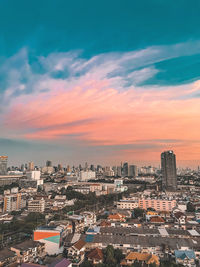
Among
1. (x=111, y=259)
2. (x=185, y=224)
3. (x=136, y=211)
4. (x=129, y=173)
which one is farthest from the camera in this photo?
(x=129, y=173)

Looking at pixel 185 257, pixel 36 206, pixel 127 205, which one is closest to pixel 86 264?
pixel 185 257

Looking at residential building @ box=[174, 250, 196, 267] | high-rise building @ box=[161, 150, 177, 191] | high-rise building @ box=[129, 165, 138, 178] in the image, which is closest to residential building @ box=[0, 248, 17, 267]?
residential building @ box=[174, 250, 196, 267]

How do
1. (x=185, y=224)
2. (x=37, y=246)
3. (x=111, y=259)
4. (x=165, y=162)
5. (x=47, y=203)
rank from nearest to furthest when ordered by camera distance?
(x=111, y=259) → (x=37, y=246) → (x=185, y=224) → (x=47, y=203) → (x=165, y=162)

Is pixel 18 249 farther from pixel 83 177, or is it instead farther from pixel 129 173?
pixel 129 173

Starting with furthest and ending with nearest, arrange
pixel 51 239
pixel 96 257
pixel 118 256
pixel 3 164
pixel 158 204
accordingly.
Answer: pixel 3 164 < pixel 158 204 < pixel 51 239 < pixel 118 256 < pixel 96 257

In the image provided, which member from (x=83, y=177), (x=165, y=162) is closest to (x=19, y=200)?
(x=165, y=162)

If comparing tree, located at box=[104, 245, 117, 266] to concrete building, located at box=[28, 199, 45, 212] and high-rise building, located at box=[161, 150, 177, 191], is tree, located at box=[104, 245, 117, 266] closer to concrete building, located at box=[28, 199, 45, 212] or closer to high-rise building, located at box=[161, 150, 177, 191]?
concrete building, located at box=[28, 199, 45, 212]

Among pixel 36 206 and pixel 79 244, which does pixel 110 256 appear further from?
pixel 36 206

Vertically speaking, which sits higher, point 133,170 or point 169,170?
point 169,170

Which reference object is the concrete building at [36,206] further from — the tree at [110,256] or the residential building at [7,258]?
the tree at [110,256]

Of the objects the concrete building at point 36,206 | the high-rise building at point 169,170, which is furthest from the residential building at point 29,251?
the high-rise building at point 169,170
